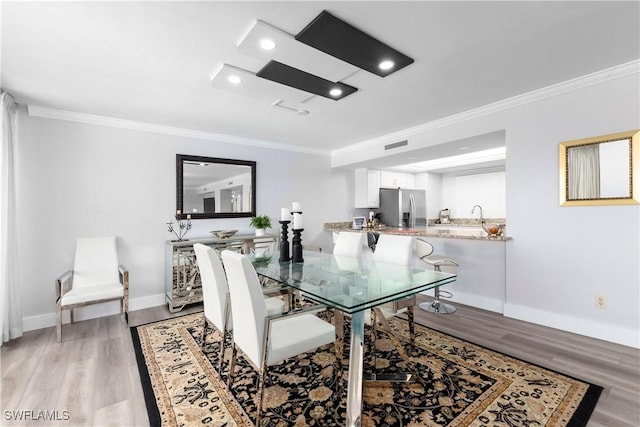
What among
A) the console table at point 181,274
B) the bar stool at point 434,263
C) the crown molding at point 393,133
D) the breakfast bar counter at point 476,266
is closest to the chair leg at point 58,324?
the console table at point 181,274

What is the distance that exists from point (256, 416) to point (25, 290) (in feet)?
10.4

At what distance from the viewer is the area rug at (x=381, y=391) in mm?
1682

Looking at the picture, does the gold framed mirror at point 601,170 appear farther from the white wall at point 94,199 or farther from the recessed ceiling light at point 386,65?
the white wall at point 94,199

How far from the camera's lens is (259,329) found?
1616 millimetres

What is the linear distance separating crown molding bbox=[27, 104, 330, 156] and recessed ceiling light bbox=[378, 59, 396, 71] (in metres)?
2.74

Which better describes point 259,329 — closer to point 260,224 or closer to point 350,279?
point 350,279

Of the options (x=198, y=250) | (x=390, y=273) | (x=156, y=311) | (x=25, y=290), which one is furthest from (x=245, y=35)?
(x=25, y=290)

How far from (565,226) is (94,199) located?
5.14 m

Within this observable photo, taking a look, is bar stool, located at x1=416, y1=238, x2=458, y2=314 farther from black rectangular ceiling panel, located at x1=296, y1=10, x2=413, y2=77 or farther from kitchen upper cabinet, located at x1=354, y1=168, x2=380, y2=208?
kitchen upper cabinet, located at x1=354, y1=168, x2=380, y2=208

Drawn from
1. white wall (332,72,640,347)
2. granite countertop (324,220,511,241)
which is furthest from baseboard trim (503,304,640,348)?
granite countertop (324,220,511,241)

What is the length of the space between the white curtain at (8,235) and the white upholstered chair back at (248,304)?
251 cm

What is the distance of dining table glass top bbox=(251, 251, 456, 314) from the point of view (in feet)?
5.61

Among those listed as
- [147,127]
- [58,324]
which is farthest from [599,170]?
[58,324]

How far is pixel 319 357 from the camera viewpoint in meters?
2.38
